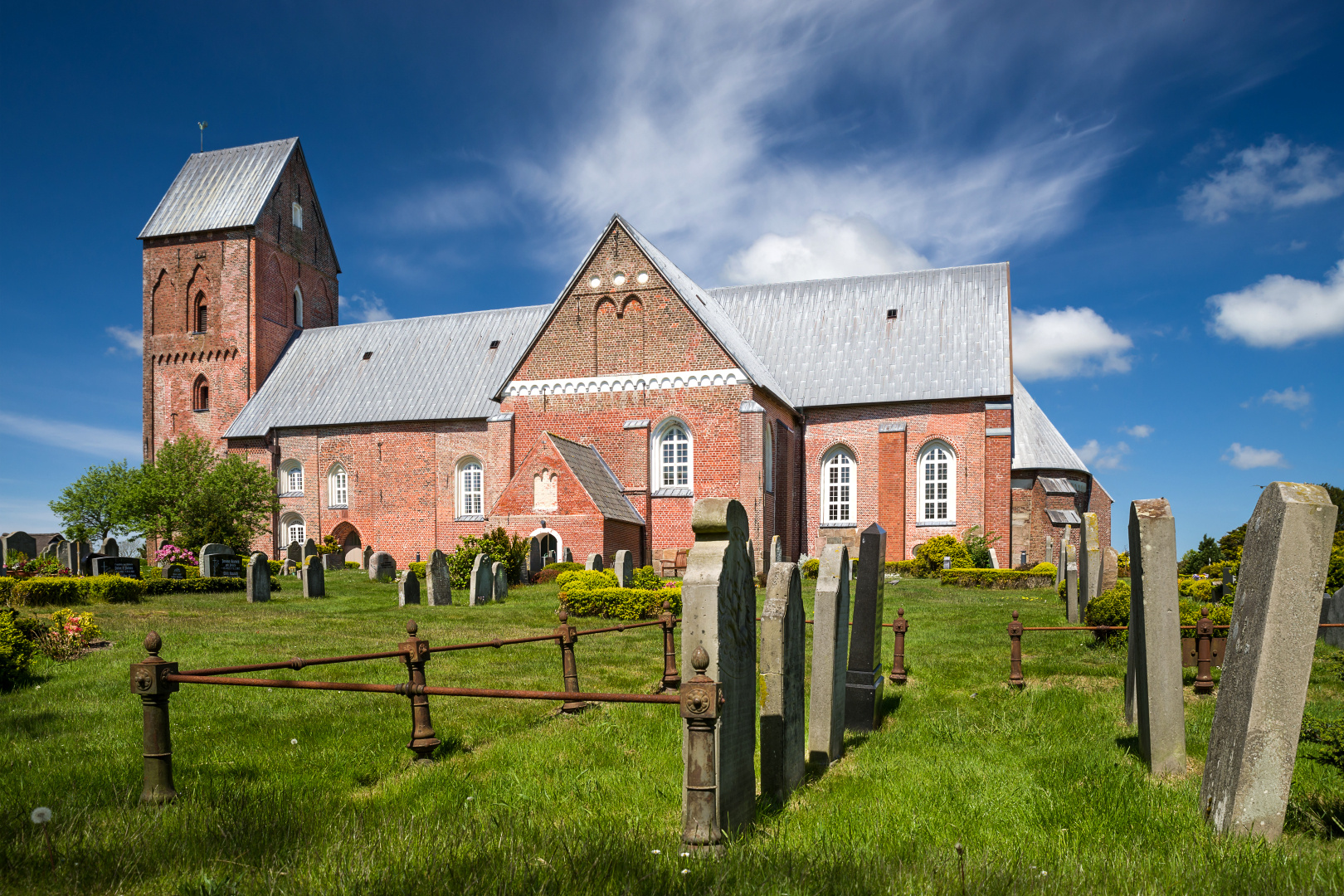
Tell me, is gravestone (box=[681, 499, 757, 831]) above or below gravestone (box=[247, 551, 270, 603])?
above

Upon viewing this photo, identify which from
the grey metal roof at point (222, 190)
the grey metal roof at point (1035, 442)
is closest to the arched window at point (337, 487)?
the grey metal roof at point (222, 190)

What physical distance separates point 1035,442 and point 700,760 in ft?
94.9

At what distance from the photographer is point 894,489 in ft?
91.8

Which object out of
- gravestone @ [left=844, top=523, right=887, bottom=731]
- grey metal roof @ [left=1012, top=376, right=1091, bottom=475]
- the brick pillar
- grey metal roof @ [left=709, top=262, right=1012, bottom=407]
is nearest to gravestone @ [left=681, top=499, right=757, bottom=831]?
gravestone @ [left=844, top=523, right=887, bottom=731]

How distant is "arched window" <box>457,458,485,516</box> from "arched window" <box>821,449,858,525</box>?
12.8 m

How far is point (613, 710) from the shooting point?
24.3 ft

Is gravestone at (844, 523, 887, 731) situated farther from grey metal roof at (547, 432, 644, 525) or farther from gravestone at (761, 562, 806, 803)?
grey metal roof at (547, 432, 644, 525)

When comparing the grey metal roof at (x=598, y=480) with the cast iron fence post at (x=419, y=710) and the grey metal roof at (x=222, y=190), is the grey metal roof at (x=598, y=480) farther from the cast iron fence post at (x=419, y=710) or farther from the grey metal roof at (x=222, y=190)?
the grey metal roof at (x=222, y=190)

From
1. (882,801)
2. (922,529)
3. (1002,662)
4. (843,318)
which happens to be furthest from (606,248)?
(882,801)

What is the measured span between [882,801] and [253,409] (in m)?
35.7

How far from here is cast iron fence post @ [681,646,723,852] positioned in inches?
135

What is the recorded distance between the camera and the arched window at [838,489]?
96.4 feet

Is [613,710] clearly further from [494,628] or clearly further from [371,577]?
[371,577]

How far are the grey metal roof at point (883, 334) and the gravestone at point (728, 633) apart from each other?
25.2 m
